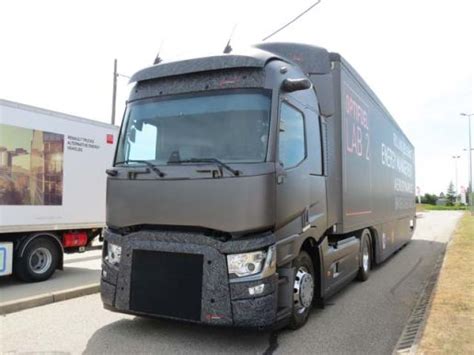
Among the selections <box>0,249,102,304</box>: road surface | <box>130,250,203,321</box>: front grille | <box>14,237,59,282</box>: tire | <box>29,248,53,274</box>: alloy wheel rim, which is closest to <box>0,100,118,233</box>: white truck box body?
<box>14,237,59,282</box>: tire

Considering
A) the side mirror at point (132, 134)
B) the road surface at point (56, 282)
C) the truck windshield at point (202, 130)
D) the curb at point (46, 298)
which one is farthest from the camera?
the road surface at point (56, 282)

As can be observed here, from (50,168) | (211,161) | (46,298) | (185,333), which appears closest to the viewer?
(211,161)

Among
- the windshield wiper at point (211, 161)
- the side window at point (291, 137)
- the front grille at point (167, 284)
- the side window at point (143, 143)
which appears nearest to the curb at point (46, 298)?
the front grille at point (167, 284)

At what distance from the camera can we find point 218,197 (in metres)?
4.80

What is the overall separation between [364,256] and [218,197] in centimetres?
549

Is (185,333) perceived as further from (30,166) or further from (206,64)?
(30,166)

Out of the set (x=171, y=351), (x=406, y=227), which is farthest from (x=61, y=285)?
(x=406, y=227)

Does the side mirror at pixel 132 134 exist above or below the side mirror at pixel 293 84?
below

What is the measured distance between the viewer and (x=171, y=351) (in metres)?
5.00

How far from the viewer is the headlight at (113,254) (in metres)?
5.35

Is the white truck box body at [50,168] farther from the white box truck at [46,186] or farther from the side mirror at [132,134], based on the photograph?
the side mirror at [132,134]

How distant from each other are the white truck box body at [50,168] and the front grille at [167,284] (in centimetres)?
419

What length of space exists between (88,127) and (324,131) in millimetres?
5514

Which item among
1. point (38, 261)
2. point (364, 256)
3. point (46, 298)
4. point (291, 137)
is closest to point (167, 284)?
point (291, 137)
